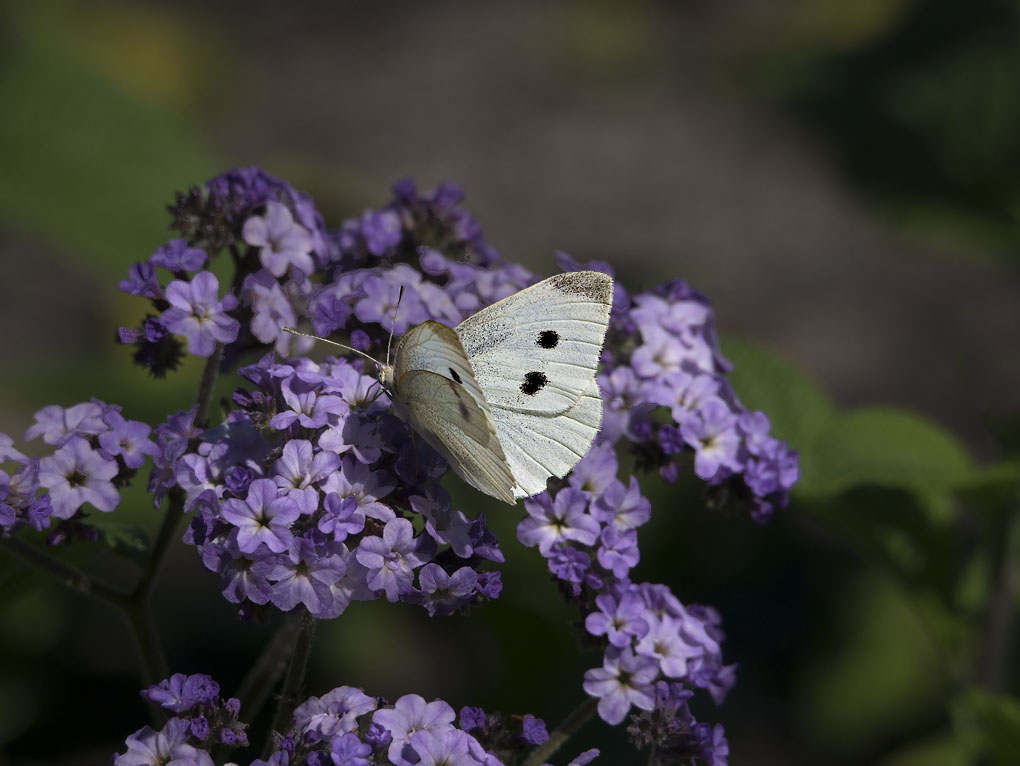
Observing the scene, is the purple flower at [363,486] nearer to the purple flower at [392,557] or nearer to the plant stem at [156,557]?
the purple flower at [392,557]

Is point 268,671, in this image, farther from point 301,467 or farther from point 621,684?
point 621,684

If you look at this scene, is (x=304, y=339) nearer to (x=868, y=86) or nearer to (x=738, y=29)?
(x=868, y=86)

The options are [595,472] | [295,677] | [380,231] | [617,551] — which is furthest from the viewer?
[380,231]

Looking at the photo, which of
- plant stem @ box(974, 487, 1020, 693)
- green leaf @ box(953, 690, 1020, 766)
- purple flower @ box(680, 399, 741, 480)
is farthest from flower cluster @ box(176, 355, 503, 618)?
plant stem @ box(974, 487, 1020, 693)

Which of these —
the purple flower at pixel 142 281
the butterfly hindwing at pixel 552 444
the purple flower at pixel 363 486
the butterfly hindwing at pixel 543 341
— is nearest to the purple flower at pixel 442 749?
the purple flower at pixel 363 486

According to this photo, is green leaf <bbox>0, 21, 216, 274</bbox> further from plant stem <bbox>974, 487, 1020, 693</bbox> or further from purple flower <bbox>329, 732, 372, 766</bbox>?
plant stem <bbox>974, 487, 1020, 693</bbox>

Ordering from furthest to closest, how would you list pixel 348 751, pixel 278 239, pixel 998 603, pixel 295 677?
pixel 998 603
pixel 278 239
pixel 295 677
pixel 348 751

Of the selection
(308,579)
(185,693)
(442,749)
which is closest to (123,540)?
(185,693)
